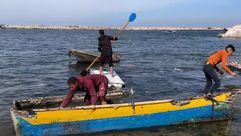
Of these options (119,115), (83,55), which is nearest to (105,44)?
(119,115)

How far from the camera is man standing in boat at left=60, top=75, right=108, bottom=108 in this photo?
36.6 feet

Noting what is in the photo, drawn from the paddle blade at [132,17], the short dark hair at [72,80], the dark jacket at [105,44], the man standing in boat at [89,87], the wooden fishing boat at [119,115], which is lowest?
the wooden fishing boat at [119,115]

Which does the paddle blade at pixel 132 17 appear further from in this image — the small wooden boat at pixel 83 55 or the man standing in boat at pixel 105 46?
the small wooden boat at pixel 83 55

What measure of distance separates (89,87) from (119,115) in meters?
1.28

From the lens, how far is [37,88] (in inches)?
771

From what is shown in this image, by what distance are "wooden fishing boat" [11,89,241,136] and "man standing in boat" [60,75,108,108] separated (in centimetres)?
34

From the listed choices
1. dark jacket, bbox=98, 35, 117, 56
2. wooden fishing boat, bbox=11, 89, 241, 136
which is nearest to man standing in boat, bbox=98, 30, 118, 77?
dark jacket, bbox=98, 35, 117, 56

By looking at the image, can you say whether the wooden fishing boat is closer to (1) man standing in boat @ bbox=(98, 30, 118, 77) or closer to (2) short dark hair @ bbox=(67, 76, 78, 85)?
(2) short dark hair @ bbox=(67, 76, 78, 85)

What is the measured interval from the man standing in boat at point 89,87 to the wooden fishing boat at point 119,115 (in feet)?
1.11

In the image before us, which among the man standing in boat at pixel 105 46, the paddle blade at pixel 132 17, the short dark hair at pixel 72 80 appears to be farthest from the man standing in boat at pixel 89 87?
the paddle blade at pixel 132 17

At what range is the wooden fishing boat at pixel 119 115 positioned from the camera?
35.8 feet

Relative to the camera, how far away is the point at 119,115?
1188 centimetres

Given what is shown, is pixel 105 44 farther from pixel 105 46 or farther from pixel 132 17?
pixel 132 17

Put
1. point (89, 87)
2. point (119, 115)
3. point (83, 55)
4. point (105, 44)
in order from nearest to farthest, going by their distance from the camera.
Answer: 1. point (89, 87)
2. point (119, 115)
3. point (105, 44)
4. point (83, 55)
